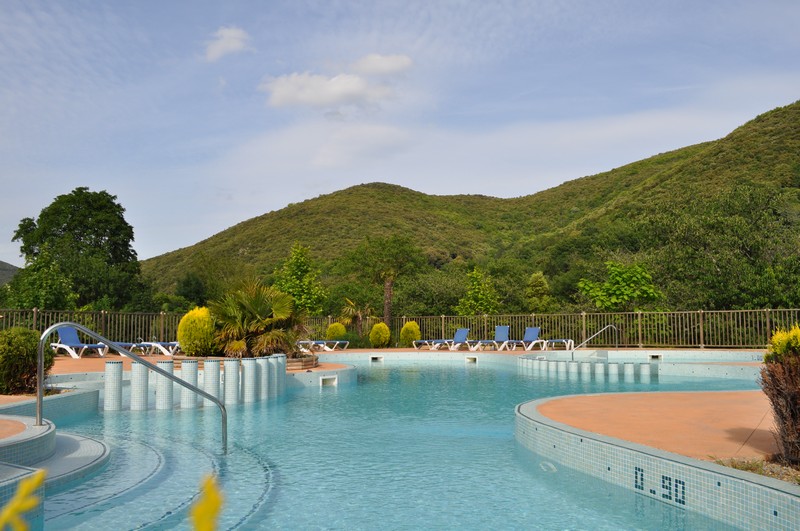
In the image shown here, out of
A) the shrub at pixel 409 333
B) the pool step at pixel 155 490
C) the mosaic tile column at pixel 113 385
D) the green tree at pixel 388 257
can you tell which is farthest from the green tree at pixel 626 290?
the pool step at pixel 155 490

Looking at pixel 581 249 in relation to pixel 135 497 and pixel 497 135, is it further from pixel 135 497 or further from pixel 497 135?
pixel 135 497

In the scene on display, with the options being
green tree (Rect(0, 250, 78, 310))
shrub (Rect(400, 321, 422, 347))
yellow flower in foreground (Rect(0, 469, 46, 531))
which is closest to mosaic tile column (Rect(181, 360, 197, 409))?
yellow flower in foreground (Rect(0, 469, 46, 531))

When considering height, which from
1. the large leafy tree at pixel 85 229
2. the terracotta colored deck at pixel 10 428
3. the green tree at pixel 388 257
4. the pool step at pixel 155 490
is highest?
the large leafy tree at pixel 85 229

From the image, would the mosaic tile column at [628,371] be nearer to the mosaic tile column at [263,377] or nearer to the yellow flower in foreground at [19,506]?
the mosaic tile column at [263,377]

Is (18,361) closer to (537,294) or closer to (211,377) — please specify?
(211,377)

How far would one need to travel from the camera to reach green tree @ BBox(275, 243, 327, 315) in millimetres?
28469

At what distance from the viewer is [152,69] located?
55.4 ft

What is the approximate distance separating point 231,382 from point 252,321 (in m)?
3.06

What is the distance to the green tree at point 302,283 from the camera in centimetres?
2847

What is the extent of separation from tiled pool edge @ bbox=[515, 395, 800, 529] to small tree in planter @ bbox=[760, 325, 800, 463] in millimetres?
692

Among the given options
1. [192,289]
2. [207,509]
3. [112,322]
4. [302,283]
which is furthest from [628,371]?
[192,289]

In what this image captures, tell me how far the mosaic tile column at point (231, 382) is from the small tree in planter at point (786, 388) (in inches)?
309

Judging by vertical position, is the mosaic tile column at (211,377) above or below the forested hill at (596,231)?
below

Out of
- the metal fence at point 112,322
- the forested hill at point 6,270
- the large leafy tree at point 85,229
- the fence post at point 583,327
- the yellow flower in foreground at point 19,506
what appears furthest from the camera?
the forested hill at point 6,270
